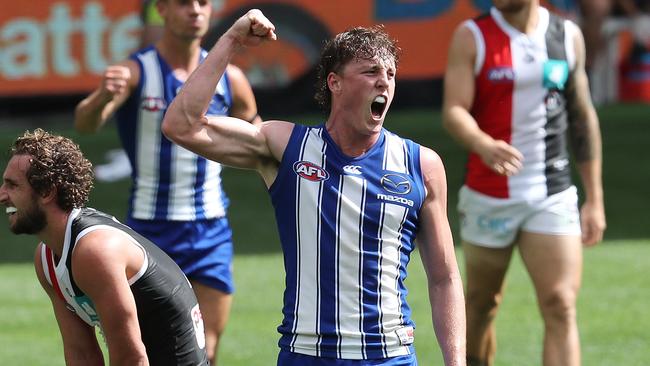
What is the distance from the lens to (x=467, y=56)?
6.79 meters

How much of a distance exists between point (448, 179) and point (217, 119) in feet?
29.4

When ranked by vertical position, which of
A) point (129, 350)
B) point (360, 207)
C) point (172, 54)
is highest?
point (172, 54)

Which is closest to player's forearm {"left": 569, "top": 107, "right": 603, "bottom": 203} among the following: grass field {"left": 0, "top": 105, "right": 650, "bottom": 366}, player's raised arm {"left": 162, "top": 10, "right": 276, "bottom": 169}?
grass field {"left": 0, "top": 105, "right": 650, "bottom": 366}

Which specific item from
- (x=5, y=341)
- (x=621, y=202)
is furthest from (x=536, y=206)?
(x=621, y=202)

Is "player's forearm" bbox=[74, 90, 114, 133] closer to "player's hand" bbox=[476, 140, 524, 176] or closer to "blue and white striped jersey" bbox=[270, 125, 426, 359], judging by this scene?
"player's hand" bbox=[476, 140, 524, 176]

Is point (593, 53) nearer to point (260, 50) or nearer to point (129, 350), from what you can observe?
point (260, 50)

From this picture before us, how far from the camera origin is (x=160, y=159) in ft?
22.7

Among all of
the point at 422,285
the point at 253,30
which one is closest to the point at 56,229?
the point at 253,30

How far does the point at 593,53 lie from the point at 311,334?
11.7 meters

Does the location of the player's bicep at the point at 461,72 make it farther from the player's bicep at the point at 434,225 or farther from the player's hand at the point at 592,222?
the player's bicep at the point at 434,225

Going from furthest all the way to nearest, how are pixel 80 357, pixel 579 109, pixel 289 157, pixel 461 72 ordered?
pixel 579 109
pixel 461 72
pixel 80 357
pixel 289 157

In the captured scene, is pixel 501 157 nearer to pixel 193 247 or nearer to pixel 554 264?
pixel 554 264

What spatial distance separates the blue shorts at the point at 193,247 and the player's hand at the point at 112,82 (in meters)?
0.74

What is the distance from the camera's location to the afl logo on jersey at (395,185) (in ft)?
15.3
